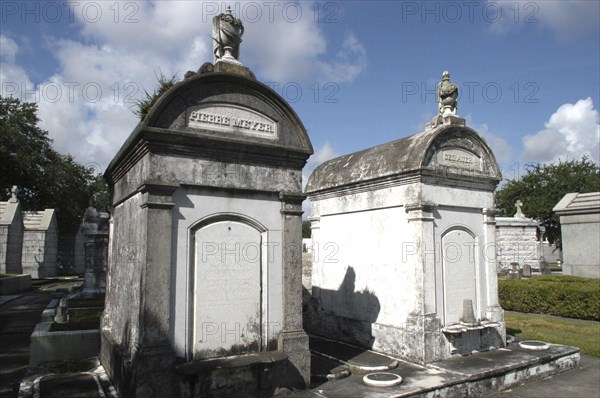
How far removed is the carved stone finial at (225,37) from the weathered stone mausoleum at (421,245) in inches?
155

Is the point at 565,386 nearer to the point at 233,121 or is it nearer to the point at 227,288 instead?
the point at 227,288

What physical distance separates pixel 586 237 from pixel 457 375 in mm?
12429

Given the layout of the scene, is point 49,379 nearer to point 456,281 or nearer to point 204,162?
point 204,162

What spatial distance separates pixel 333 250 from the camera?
10.7 meters

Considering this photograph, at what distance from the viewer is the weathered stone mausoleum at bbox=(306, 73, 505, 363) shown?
848cm

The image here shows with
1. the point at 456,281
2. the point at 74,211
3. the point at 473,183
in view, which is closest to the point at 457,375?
the point at 456,281

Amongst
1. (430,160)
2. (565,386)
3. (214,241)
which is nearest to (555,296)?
(565,386)

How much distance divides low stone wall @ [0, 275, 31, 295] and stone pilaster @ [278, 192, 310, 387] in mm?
18613

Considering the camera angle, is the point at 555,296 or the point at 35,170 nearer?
the point at 555,296

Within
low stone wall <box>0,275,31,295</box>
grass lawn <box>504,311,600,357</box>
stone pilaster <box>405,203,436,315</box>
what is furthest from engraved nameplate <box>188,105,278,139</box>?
low stone wall <box>0,275,31,295</box>

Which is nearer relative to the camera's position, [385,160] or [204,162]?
[204,162]

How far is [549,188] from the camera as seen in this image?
43.7 m

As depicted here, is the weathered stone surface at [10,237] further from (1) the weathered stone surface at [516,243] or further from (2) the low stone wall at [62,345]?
(1) the weathered stone surface at [516,243]

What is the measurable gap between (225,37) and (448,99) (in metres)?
5.16
